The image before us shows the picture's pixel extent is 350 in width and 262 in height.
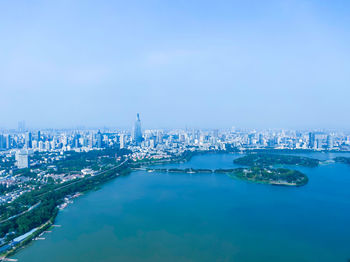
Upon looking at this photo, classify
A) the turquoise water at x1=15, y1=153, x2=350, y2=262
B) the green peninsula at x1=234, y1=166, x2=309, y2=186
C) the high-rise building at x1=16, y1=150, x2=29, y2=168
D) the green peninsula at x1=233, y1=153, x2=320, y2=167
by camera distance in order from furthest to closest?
the green peninsula at x1=233, y1=153, x2=320, y2=167 < the high-rise building at x1=16, y1=150, x2=29, y2=168 < the green peninsula at x1=234, y1=166, x2=309, y2=186 < the turquoise water at x1=15, y1=153, x2=350, y2=262

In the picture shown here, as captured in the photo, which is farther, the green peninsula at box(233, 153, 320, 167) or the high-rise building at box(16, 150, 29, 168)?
the green peninsula at box(233, 153, 320, 167)

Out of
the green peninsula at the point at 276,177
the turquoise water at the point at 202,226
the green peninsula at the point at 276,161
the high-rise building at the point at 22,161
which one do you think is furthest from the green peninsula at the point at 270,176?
the high-rise building at the point at 22,161

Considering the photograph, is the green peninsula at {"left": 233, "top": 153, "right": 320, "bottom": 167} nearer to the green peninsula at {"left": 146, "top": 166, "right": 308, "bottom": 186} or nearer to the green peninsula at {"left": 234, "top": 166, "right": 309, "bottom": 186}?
the green peninsula at {"left": 146, "top": 166, "right": 308, "bottom": 186}

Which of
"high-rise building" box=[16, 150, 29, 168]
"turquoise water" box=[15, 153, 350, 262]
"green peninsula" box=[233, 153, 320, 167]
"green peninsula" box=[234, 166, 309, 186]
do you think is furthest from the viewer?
"green peninsula" box=[233, 153, 320, 167]

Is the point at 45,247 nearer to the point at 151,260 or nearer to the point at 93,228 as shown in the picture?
the point at 93,228

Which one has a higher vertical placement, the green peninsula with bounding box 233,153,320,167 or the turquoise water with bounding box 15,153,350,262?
the green peninsula with bounding box 233,153,320,167

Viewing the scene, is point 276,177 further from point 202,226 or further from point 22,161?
point 22,161

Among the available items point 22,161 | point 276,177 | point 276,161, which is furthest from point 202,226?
point 22,161

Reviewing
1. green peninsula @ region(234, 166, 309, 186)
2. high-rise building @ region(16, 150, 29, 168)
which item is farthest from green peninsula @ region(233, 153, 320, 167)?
high-rise building @ region(16, 150, 29, 168)

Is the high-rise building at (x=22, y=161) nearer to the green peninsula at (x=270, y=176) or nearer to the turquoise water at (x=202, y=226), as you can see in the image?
the turquoise water at (x=202, y=226)
